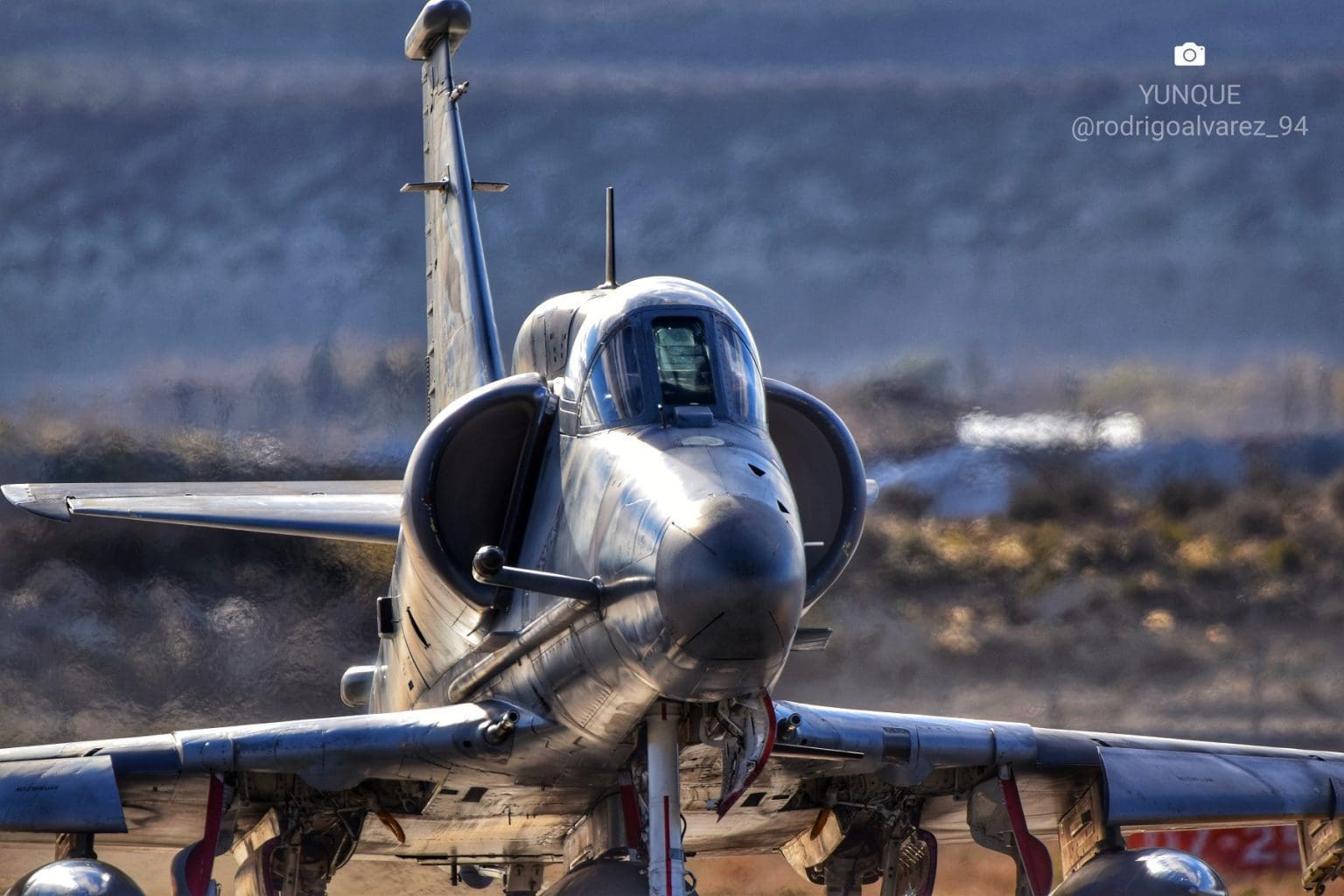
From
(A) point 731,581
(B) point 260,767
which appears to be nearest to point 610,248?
(B) point 260,767

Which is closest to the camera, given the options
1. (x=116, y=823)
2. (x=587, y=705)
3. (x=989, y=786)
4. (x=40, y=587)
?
(x=587, y=705)

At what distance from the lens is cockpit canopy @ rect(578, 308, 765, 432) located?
6.72 metres

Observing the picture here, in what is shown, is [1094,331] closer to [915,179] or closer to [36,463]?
[915,179]

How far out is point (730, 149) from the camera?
1839 centimetres

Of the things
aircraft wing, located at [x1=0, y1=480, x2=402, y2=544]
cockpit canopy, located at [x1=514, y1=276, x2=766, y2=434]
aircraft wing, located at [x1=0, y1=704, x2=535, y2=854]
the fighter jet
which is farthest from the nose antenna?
aircraft wing, located at [x1=0, y1=704, x2=535, y2=854]

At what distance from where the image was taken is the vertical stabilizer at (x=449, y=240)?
9.71 meters

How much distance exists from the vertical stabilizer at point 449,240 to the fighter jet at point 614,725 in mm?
57

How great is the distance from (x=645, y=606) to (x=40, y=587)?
9.17 meters

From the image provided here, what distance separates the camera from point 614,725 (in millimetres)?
6934

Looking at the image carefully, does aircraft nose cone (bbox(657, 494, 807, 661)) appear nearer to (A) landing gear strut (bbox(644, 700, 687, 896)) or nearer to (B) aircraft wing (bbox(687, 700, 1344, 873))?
(A) landing gear strut (bbox(644, 700, 687, 896))

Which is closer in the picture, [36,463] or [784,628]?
[784,628]

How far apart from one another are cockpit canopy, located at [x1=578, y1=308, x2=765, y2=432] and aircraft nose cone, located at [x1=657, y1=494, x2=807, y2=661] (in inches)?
32.8

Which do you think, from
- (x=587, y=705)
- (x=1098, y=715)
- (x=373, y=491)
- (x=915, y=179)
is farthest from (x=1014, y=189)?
(x=587, y=705)

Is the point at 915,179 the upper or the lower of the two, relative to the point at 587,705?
upper
